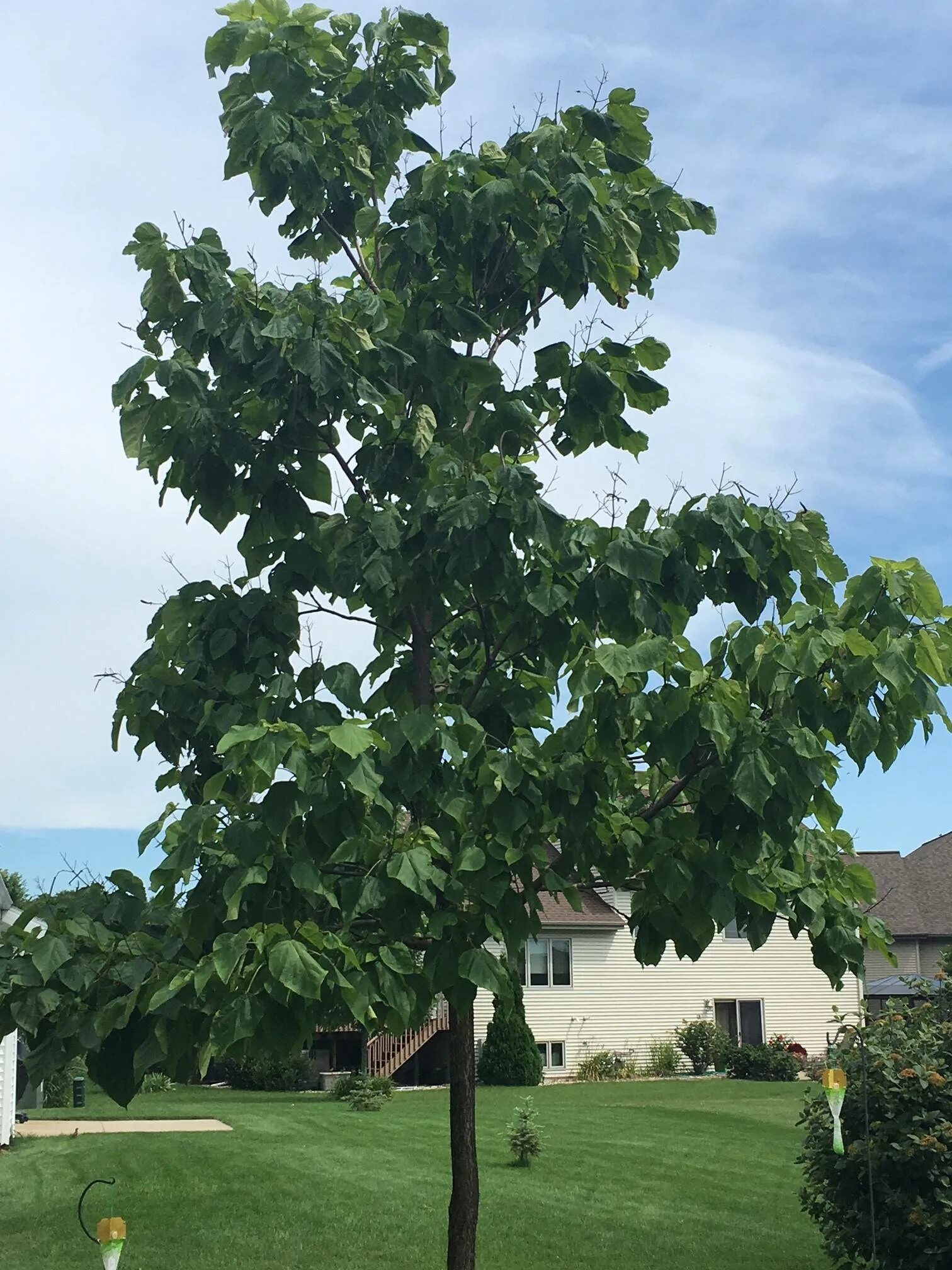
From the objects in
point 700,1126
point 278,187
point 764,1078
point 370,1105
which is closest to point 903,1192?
point 278,187

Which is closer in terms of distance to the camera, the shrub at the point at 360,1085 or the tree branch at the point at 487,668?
the tree branch at the point at 487,668

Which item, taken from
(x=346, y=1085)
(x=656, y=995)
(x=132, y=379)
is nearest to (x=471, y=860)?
(x=132, y=379)

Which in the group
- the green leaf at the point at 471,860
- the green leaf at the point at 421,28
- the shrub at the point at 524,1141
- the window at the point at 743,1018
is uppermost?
the green leaf at the point at 421,28

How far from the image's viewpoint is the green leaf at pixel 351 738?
182 inches

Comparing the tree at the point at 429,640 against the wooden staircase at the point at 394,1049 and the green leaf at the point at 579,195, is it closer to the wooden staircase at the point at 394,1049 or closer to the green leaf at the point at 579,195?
the green leaf at the point at 579,195

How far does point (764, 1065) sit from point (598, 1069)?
4.51m

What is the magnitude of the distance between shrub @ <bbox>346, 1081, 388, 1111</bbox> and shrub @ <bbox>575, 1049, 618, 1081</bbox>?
10.3 metres

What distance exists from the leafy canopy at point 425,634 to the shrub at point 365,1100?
20.2 metres

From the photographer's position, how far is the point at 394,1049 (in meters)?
32.2

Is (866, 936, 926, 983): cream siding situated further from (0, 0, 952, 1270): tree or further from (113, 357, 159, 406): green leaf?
(113, 357, 159, 406): green leaf

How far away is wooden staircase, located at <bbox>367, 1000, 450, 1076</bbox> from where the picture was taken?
31500 mm

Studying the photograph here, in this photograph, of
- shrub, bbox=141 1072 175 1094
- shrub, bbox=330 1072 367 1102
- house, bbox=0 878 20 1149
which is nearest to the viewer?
house, bbox=0 878 20 1149

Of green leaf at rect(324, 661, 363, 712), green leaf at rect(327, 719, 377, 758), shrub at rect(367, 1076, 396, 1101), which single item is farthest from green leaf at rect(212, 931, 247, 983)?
shrub at rect(367, 1076, 396, 1101)

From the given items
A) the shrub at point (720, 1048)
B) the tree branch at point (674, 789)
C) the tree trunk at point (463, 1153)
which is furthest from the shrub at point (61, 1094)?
the tree branch at point (674, 789)
